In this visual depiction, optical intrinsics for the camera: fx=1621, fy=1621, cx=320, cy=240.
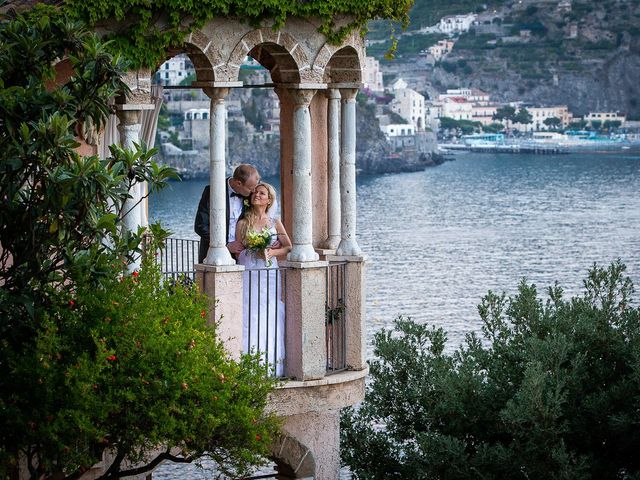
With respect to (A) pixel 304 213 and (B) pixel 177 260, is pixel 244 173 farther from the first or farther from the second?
(B) pixel 177 260

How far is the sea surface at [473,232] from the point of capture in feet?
230

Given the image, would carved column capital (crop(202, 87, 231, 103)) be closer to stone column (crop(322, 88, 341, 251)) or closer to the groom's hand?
the groom's hand

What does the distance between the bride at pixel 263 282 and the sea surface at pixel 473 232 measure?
32577 millimetres

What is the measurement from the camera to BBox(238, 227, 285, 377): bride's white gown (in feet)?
42.4

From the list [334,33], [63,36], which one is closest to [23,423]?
[63,36]

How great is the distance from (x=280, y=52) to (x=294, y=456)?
350 centimetres

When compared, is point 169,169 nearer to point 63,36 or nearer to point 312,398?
point 63,36

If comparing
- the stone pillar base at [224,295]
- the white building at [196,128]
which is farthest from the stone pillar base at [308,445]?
the white building at [196,128]

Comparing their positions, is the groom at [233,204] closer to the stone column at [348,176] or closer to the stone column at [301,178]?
the stone column at [301,178]

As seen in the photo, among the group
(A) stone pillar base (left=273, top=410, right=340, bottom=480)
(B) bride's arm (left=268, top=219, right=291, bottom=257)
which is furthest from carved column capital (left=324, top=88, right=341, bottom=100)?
(A) stone pillar base (left=273, top=410, right=340, bottom=480)

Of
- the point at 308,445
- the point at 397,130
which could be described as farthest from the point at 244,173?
the point at 397,130

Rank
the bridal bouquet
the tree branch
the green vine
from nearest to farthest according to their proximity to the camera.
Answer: the tree branch < the green vine < the bridal bouquet

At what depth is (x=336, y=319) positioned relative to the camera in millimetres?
13633

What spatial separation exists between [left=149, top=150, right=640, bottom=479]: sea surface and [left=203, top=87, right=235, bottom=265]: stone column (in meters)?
33.3
